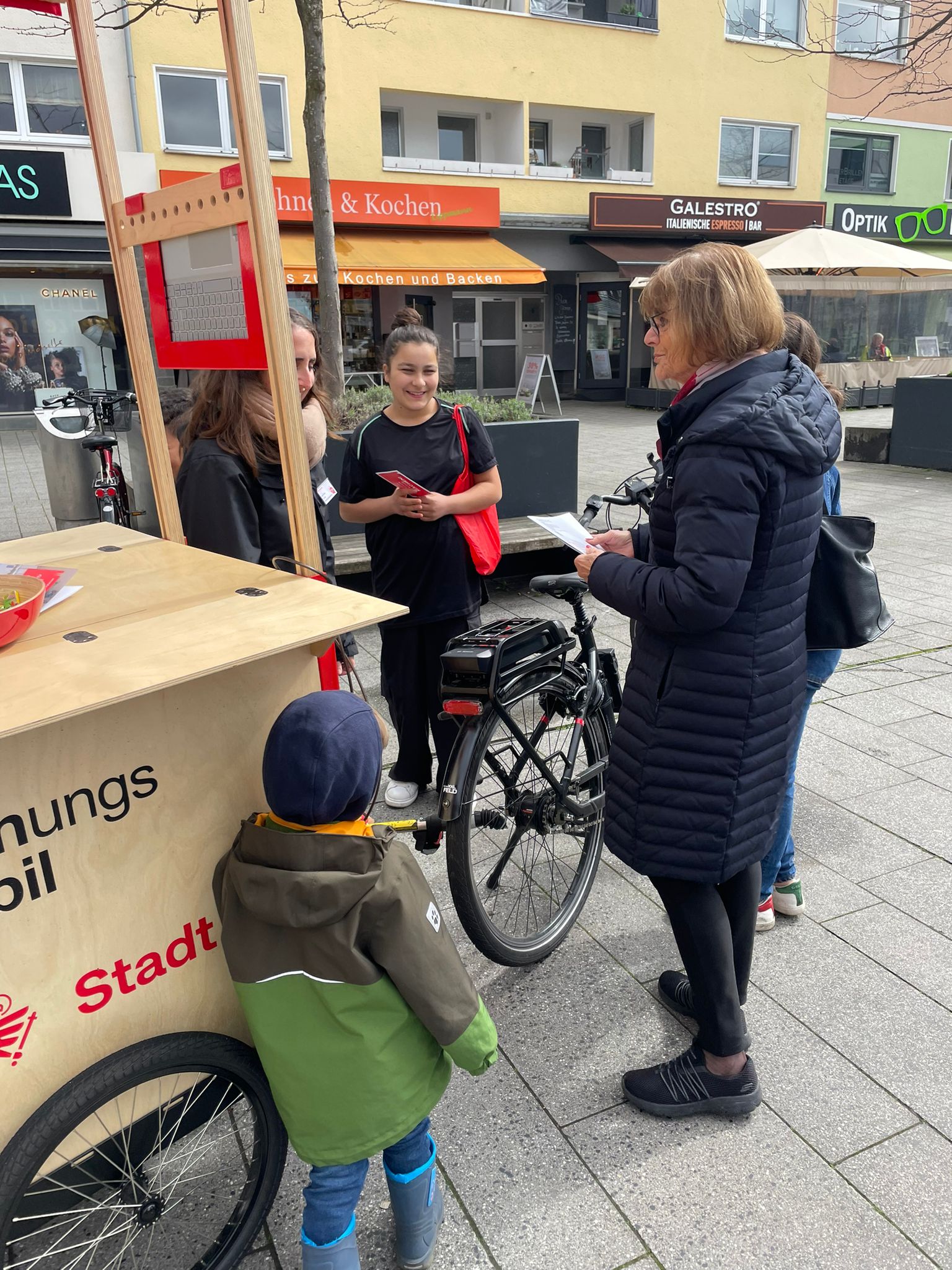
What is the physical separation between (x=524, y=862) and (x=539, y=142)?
856 inches

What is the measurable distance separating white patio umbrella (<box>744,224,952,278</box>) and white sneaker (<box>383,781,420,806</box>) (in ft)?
33.6

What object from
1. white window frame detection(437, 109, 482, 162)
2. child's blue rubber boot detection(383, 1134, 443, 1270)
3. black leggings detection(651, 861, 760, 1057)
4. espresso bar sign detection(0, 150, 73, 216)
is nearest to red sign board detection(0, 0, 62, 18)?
black leggings detection(651, 861, 760, 1057)

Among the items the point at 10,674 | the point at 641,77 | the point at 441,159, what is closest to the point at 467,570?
the point at 10,674

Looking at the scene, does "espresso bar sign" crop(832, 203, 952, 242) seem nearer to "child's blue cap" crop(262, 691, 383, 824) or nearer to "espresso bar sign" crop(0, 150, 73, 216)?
"espresso bar sign" crop(0, 150, 73, 216)

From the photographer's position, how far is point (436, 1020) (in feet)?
5.24

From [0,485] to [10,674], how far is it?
10.4 meters

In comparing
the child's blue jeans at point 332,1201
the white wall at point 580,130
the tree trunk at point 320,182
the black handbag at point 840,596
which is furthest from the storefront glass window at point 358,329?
the child's blue jeans at point 332,1201

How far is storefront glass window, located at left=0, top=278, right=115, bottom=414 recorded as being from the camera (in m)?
15.5

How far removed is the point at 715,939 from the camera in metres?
2.15

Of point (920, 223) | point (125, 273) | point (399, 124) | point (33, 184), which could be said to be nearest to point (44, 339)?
point (33, 184)

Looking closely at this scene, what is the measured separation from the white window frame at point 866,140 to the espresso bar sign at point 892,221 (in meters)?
0.77

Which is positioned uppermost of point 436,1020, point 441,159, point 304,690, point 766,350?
point 441,159

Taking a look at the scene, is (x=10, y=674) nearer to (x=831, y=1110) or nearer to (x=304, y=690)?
(x=304, y=690)

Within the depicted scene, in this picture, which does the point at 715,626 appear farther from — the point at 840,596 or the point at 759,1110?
the point at 759,1110
